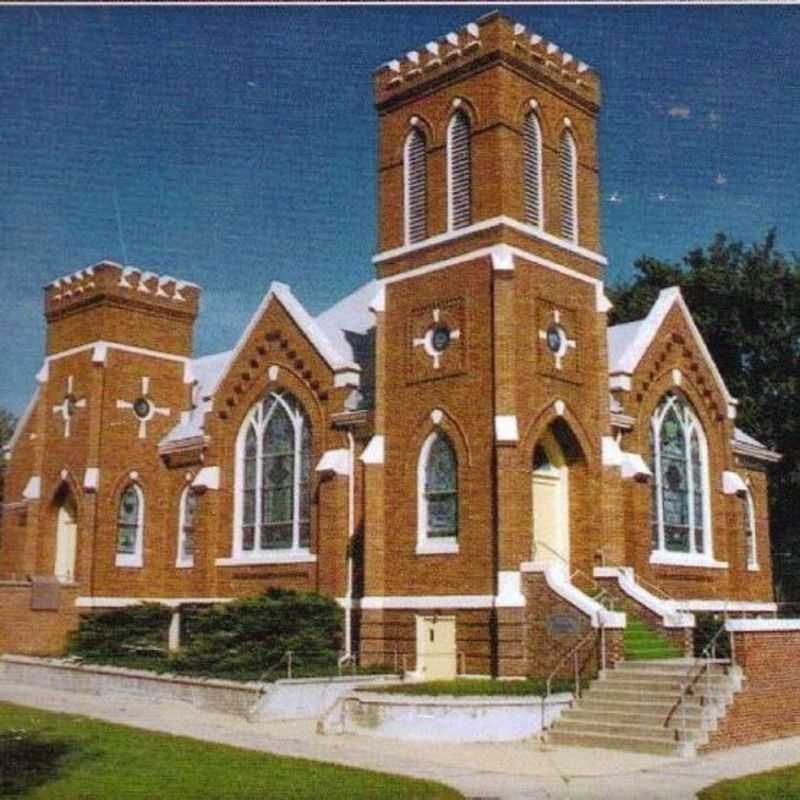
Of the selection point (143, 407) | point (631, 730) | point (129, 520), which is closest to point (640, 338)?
point (631, 730)

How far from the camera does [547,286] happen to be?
22188 millimetres

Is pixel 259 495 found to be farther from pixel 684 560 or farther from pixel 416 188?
pixel 684 560

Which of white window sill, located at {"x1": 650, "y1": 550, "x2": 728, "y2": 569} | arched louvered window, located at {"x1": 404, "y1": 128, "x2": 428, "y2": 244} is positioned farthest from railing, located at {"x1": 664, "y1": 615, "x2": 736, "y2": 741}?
arched louvered window, located at {"x1": 404, "y1": 128, "x2": 428, "y2": 244}

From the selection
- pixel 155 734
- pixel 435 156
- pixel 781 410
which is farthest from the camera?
pixel 781 410

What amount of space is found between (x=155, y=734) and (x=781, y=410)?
27.5 meters

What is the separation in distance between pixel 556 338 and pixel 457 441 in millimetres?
3015

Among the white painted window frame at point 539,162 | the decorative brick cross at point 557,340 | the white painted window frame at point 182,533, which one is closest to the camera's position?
the decorative brick cross at point 557,340

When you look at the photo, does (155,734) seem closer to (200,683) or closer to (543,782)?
(200,683)

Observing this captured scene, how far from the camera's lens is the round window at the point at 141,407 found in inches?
1241

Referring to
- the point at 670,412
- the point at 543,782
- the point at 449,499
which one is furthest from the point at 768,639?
the point at 670,412

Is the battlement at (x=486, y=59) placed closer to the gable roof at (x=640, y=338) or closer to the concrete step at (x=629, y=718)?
the gable roof at (x=640, y=338)

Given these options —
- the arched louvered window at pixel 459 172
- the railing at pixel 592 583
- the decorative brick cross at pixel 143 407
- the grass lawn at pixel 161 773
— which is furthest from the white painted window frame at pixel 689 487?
the decorative brick cross at pixel 143 407

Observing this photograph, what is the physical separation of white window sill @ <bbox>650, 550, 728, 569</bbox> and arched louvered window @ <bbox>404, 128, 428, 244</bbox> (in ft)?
29.0

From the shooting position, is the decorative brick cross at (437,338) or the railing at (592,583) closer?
the railing at (592,583)
